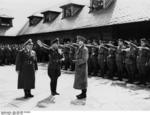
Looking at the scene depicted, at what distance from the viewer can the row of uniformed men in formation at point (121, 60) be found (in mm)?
10594

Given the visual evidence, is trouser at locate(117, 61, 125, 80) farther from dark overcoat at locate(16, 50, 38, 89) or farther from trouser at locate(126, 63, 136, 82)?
dark overcoat at locate(16, 50, 38, 89)

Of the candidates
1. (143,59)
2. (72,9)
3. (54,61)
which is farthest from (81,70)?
(72,9)

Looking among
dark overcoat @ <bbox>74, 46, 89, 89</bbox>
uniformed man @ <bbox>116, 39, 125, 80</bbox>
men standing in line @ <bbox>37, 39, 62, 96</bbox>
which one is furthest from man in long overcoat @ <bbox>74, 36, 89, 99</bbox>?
uniformed man @ <bbox>116, 39, 125, 80</bbox>

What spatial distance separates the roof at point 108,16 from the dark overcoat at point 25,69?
Answer: 24.6 feet

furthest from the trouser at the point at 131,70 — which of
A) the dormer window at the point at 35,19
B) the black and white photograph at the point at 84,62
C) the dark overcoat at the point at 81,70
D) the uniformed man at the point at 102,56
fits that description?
the dormer window at the point at 35,19

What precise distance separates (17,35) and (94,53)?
17.7 meters

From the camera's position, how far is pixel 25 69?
8.11 m

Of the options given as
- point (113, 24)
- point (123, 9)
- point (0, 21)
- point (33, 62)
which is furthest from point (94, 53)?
point (0, 21)

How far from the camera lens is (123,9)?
16875mm

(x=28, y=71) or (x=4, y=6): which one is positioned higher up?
(x=4, y=6)

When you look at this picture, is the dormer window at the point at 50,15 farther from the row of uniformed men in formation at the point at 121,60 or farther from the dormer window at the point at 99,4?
the row of uniformed men in formation at the point at 121,60

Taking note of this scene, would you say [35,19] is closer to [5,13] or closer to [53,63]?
[5,13]

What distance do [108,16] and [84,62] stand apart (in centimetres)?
970

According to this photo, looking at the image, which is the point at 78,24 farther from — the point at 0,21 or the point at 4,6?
the point at 4,6
